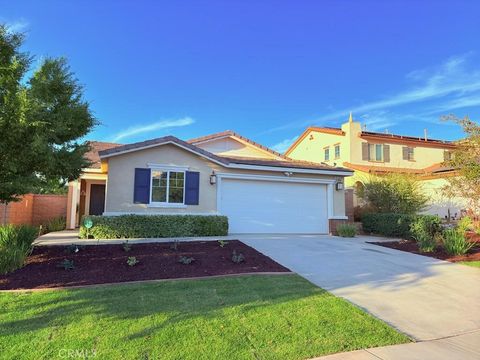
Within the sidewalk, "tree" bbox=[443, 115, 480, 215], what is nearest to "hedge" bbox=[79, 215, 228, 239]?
"tree" bbox=[443, 115, 480, 215]

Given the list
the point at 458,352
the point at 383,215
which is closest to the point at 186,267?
the point at 458,352

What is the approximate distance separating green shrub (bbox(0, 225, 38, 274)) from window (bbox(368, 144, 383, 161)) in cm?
2512

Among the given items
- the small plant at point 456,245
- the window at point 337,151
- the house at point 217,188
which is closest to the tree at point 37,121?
the house at point 217,188

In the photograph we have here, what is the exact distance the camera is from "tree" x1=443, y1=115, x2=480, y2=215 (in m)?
10.5

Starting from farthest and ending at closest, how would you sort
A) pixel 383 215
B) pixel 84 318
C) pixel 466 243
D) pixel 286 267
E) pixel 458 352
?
pixel 383 215, pixel 466 243, pixel 286 267, pixel 84 318, pixel 458 352

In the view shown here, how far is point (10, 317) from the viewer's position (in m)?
4.54

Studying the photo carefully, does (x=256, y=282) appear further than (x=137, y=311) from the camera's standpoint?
Yes

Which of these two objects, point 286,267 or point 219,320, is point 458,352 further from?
point 286,267

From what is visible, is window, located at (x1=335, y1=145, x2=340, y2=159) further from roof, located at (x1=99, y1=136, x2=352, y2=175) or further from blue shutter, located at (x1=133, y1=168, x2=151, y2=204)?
blue shutter, located at (x1=133, y1=168, x2=151, y2=204)

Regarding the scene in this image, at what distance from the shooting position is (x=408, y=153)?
29.3 m

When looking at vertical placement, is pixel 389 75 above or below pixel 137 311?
above

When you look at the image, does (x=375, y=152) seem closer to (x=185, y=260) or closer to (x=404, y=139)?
(x=404, y=139)

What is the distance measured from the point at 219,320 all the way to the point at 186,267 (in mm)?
2800

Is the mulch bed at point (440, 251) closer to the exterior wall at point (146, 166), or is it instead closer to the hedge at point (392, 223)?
the hedge at point (392, 223)
